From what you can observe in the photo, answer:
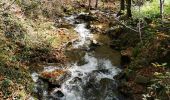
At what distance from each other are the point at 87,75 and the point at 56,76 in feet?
6.63

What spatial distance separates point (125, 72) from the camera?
62.3ft

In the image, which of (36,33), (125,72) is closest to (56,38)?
(36,33)

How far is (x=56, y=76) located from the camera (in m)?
18.9

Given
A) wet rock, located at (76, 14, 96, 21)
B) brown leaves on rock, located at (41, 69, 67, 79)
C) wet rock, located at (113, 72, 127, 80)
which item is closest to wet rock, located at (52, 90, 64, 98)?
brown leaves on rock, located at (41, 69, 67, 79)

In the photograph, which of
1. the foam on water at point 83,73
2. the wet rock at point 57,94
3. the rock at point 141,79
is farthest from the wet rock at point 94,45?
the wet rock at point 57,94

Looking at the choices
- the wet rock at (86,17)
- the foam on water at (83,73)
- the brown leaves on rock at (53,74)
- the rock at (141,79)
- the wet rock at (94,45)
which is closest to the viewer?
the rock at (141,79)

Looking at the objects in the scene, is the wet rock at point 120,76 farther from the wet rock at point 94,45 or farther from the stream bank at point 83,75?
the wet rock at point 94,45

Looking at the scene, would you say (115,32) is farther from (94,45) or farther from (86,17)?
(86,17)

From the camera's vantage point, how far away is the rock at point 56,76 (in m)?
18.5

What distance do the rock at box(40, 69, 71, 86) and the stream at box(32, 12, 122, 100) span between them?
0.19m

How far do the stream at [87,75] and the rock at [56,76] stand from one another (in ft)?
0.63

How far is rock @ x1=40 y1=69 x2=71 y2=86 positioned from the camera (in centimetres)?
1848

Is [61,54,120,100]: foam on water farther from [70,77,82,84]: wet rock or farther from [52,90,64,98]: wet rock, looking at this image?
[52,90,64,98]: wet rock

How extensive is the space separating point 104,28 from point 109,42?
4041 mm
